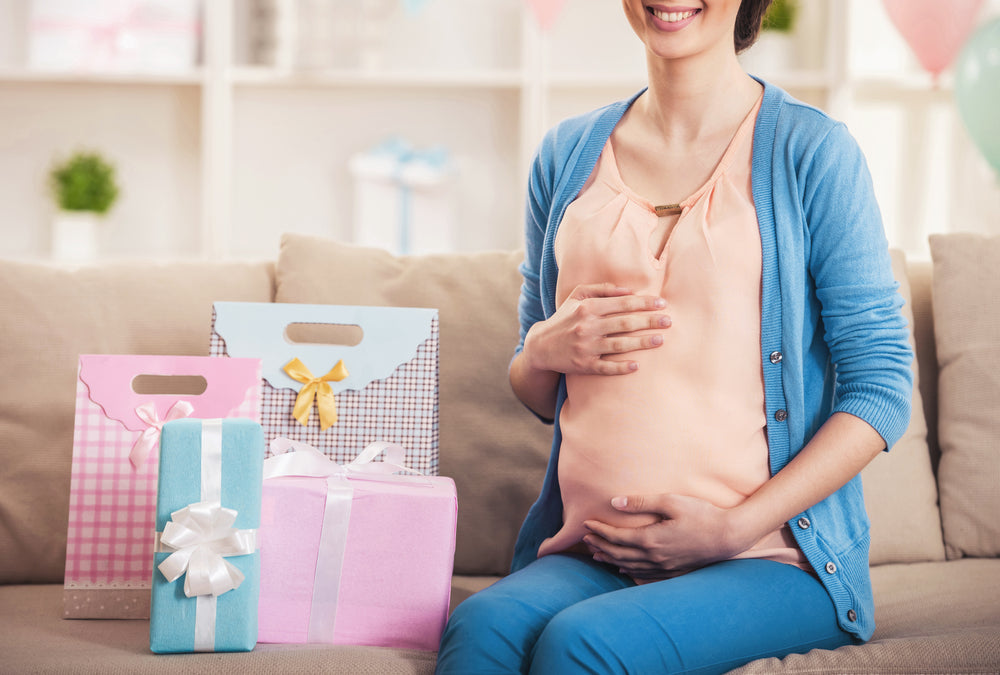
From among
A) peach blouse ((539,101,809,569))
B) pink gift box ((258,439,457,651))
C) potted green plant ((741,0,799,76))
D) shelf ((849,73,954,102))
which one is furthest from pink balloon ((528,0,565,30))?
pink gift box ((258,439,457,651))

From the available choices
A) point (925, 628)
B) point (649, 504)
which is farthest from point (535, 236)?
point (925, 628)

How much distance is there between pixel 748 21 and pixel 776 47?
1614 millimetres

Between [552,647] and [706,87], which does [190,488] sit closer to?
[552,647]

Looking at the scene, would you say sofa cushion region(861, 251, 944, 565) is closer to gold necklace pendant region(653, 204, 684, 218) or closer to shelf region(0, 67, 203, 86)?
gold necklace pendant region(653, 204, 684, 218)

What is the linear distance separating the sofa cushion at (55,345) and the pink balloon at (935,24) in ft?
6.19

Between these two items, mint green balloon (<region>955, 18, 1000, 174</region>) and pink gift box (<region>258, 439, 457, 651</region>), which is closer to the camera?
pink gift box (<region>258, 439, 457, 651</region>)

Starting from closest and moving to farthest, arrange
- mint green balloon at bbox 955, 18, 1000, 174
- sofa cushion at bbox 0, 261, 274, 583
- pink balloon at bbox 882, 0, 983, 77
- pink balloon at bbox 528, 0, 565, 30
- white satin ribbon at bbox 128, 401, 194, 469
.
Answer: white satin ribbon at bbox 128, 401, 194, 469, sofa cushion at bbox 0, 261, 274, 583, mint green balloon at bbox 955, 18, 1000, 174, pink balloon at bbox 882, 0, 983, 77, pink balloon at bbox 528, 0, 565, 30

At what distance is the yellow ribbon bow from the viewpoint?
1.29 meters

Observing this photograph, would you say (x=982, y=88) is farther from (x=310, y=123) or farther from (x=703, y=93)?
(x=310, y=123)

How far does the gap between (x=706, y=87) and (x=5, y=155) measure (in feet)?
7.94

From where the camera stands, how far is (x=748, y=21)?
4.23 ft

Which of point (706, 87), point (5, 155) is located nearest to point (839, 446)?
point (706, 87)

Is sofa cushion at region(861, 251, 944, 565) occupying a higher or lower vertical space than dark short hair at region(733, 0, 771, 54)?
lower

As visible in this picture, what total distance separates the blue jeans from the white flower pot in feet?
6.99
